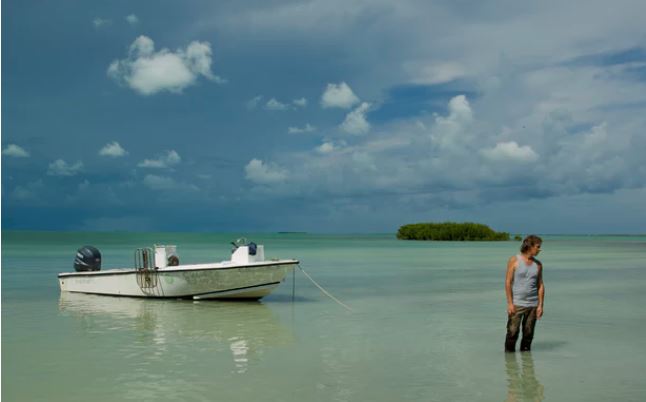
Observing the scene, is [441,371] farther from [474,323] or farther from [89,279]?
[89,279]

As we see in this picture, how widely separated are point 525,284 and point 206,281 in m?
9.73

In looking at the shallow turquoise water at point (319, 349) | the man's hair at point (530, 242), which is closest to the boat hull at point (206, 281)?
the shallow turquoise water at point (319, 349)

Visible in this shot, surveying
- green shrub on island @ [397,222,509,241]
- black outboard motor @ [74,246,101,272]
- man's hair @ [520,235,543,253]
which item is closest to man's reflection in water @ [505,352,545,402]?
man's hair @ [520,235,543,253]

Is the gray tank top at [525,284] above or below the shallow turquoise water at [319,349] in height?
above

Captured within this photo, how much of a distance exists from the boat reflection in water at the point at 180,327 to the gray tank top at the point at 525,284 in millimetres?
3899

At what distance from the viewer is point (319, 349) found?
10.8 meters

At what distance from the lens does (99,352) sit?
421 inches

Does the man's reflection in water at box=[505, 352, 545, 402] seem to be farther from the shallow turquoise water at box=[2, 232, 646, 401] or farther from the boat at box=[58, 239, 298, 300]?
the boat at box=[58, 239, 298, 300]

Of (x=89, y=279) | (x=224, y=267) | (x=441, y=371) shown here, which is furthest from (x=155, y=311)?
(x=441, y=371)

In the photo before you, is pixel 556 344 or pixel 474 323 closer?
pixel 556 344

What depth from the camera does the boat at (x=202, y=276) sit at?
55.0ft

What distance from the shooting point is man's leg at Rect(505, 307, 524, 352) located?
9.27m

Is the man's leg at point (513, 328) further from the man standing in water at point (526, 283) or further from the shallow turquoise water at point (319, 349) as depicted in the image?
the shallow turquoise water at point (319, 349)

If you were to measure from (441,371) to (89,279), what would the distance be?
491 inches
